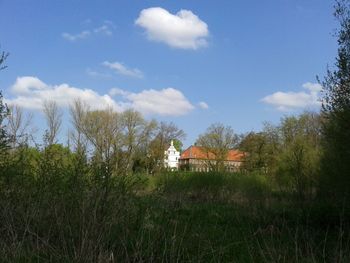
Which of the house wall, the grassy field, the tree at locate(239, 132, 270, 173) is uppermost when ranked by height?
the tree at locate(239, 132, 270, 173)

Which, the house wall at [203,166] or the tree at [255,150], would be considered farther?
the tree at [255,150]

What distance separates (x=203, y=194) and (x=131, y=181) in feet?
80.8

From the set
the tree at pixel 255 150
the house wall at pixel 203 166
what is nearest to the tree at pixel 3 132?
the house wall at pixel 203 166

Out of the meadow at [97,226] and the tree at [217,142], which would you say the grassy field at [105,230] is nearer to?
the meadow at [97,226]

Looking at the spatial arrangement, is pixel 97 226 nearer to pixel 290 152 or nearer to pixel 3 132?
pixel 3 132

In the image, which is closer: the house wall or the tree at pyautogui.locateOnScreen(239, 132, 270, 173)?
the house wall

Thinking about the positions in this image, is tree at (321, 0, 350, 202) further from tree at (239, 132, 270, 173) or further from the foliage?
tree at (239, 132, 270, 173)

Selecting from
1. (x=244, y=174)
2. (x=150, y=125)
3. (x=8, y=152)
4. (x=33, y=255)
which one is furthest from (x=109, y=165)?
(x=150, y=125)

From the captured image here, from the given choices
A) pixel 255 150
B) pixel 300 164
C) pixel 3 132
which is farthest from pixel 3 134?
pixel 255 150

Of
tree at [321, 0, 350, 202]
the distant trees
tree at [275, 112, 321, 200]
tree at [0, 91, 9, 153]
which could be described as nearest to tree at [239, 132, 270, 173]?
the distant trees

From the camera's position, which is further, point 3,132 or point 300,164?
point 300,164

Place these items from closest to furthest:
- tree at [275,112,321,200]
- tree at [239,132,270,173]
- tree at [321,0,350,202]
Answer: tree at [321,0,350,202] < tree at [275,112,321,200] < tree at [239,132,270,173]

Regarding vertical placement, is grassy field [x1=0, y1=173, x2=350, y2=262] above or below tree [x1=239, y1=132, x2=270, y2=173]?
below

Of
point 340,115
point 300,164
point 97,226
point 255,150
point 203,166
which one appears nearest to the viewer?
point 97,226
